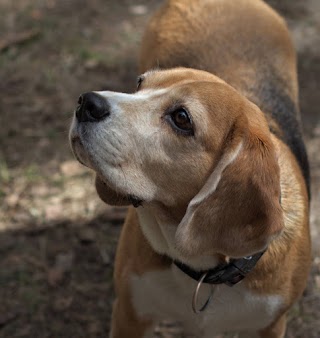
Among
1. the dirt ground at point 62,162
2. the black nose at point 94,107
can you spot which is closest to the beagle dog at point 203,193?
the black nose at point 94,107

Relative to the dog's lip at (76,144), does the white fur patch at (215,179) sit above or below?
above

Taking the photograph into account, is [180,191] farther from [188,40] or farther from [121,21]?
[121,21]

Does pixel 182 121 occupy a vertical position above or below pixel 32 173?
above

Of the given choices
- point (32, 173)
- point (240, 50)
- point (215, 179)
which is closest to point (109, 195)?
point (215, 179)

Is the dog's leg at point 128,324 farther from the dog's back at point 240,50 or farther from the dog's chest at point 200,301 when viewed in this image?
the dog's back at point 240,50

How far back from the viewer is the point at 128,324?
3.67 metres

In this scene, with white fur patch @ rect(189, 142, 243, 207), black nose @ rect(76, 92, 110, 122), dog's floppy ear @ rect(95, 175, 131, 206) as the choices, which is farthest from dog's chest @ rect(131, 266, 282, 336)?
black nose @ rect(76, 92, 110, 122)

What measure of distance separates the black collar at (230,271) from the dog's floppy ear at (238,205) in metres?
0.28

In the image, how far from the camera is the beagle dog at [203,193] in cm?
289

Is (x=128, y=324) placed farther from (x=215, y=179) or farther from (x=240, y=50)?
(x=240, y=50)

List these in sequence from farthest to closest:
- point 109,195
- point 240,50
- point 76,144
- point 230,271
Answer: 1. point 240,50
2. point 109,195
3. point 230,271
4. point 76,144

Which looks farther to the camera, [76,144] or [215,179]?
[76,144]

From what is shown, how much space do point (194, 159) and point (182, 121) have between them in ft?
0.58

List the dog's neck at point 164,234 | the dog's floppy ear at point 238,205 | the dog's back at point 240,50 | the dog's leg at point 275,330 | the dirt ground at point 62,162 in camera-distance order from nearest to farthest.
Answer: the dog's floppy ear at point 238,205, the dog's neck at point 164,234, the dog's leg at point 275,330, the dog's back at point 240,50, the dirt ground at point 62,162
